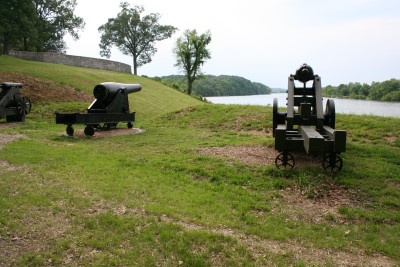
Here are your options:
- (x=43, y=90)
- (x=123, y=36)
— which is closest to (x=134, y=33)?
(x=123, y=36)

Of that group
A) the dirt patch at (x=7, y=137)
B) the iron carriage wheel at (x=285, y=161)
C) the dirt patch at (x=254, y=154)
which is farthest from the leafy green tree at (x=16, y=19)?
the iron carriage wheel at (x=285, y=161)

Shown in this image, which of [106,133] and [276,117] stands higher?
[276,117]

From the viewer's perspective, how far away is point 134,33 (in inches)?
2072

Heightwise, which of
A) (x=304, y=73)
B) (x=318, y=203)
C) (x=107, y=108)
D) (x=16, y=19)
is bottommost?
(x=318, y=203)

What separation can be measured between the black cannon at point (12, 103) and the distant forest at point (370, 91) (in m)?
19.3

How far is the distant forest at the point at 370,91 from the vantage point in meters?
21.4

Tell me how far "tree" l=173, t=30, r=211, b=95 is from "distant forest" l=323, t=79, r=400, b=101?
2056cm

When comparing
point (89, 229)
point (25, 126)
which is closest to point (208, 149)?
point (89, 229)

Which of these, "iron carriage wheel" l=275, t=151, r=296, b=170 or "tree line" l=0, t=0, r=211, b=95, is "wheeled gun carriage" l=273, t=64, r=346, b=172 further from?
"tree line" l=0, t=0, r=211, b=95

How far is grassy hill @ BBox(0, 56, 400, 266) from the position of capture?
3727mm

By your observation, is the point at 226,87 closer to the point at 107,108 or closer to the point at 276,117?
the point at 107,108

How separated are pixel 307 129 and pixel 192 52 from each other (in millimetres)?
43200

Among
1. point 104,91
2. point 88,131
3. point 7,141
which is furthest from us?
point 104,91

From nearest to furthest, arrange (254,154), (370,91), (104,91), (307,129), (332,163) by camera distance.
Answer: (332,163), (307,129), (254,154), (104,91), (370,91)
